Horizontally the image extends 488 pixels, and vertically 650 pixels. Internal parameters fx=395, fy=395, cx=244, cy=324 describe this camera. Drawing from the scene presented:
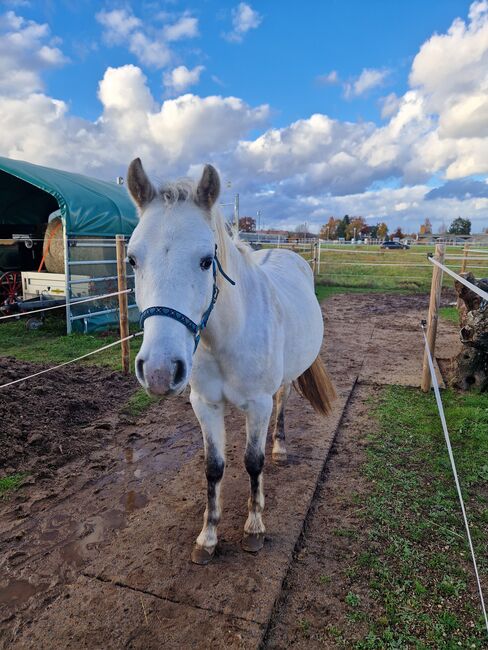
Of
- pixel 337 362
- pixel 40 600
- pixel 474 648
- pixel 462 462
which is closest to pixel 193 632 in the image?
pixel 40 600

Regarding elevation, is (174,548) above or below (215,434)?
below

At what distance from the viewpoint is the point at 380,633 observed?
181 cm

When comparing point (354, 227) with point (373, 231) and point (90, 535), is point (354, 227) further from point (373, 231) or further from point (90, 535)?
point (90, 535)

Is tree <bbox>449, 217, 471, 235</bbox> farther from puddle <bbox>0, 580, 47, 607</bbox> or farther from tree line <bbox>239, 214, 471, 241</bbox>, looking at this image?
puddle <bbox>0, 580, 47, 607</bbox>

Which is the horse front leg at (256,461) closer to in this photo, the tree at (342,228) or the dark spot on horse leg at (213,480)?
the dark spot on horse leg at (213,480)

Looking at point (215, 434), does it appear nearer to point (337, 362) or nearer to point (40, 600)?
point (40, 600)

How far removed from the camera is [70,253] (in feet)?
25.7

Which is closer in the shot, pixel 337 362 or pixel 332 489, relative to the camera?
pixel 332 489

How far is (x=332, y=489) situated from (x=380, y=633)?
113 cm

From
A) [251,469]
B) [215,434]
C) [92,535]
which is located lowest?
[92,535]

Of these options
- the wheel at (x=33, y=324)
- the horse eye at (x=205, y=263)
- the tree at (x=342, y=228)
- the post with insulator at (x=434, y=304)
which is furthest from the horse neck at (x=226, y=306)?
the tree at (x=342, y=228)

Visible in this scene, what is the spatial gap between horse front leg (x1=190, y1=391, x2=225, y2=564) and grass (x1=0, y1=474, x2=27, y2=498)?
157 centimetres

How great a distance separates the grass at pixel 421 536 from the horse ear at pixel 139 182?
7.18ft

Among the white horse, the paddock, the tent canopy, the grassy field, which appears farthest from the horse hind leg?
the grassy field
